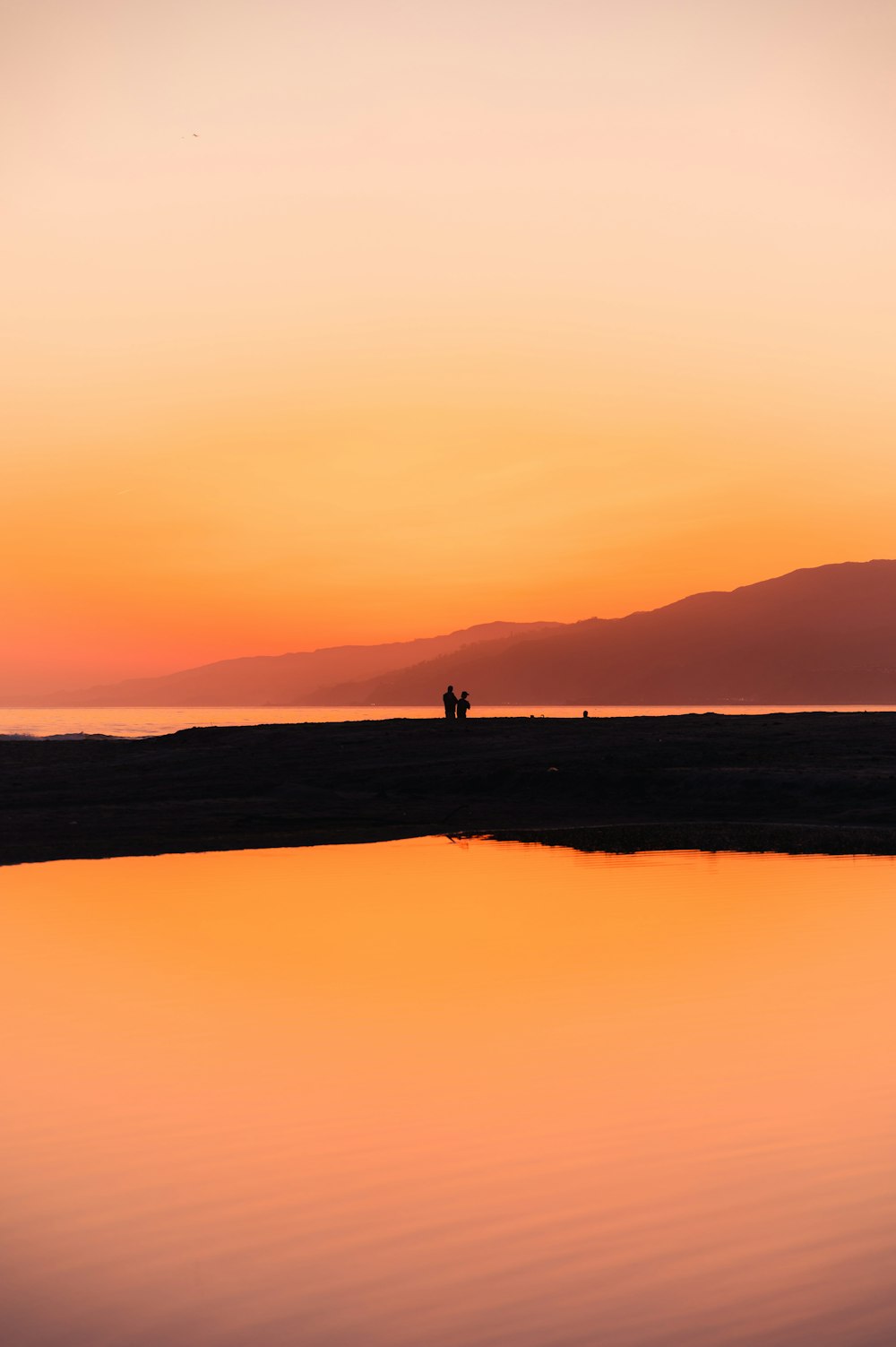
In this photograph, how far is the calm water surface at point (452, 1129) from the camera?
7.95 m

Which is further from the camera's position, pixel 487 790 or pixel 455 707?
pixel 455 707

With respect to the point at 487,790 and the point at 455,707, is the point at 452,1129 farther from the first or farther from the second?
the point at 455,707

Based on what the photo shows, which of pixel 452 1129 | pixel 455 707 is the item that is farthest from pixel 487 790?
pixel 452 1129

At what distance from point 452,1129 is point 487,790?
33.0 m

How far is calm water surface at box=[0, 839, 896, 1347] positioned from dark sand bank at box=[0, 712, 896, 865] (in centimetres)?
1286

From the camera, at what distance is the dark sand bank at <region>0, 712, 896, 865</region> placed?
34.9 m

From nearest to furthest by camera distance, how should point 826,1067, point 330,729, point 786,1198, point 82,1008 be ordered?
point 786,1198 → point 826,1067 → point 82,1008 → point 330,729

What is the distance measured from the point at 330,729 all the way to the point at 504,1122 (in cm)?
4920

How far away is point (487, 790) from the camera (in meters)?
Answer: 44.2

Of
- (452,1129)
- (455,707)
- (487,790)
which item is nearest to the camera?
(452,1129)

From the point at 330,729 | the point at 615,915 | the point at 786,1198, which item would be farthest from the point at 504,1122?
the point at 330,729

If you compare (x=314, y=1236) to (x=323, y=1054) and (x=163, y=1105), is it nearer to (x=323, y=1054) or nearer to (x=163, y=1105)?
(x=163, y=1105)

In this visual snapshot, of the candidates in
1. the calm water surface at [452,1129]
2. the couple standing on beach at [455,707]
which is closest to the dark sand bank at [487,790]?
the couple standing on beach at [455,707]

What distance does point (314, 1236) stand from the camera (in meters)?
8.95
